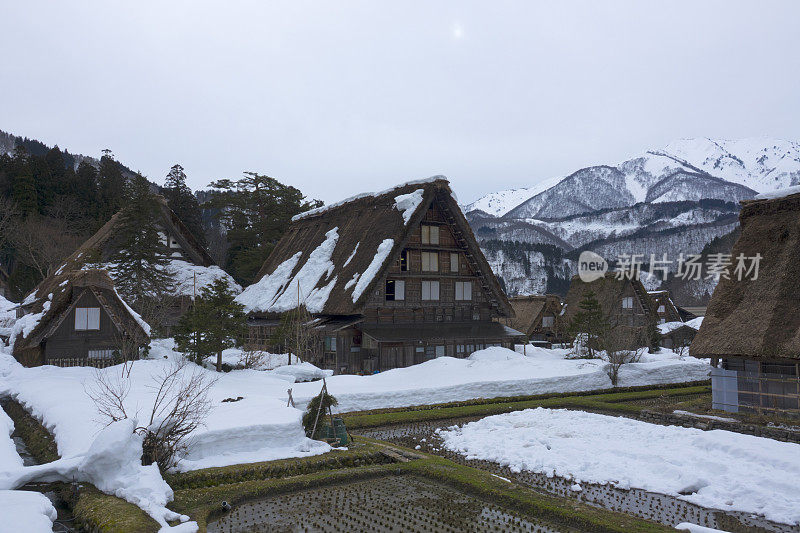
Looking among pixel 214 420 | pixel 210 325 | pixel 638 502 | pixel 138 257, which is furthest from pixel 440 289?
pixel 638 502

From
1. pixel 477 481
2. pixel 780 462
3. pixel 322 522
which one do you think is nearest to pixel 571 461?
Result: pixel 477 481

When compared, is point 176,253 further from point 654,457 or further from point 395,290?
point 654,457

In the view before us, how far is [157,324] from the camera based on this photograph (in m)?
32.5

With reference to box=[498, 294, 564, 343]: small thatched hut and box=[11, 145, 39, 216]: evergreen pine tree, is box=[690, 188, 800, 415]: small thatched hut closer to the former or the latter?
box=[498, 294, 564, 343]: small thatched hut

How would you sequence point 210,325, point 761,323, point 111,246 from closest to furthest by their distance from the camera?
Result: 1. point 761,323
2. point 210,325
3. point 111,246

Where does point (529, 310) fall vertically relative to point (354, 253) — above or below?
below

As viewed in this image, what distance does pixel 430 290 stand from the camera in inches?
1268

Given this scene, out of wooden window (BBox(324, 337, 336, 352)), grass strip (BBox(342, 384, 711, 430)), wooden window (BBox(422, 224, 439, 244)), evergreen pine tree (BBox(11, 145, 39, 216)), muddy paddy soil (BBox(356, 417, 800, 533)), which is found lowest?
grass strip (BBox(342, 384, 711, 430))

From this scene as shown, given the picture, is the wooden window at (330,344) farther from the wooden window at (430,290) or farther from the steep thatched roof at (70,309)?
the steep thatched roof at (70,309)

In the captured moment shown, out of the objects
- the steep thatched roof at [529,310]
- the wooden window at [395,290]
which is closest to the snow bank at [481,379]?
the wooden window at [395,290]

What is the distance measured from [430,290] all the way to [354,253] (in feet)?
16.4

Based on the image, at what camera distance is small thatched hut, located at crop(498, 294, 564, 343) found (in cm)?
5644

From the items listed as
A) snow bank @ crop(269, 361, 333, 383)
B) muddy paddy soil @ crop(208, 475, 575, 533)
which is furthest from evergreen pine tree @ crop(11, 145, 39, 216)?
muddy paddy soil @ crop(208, 475, 575, 533)

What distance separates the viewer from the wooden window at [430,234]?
32.2 meters
